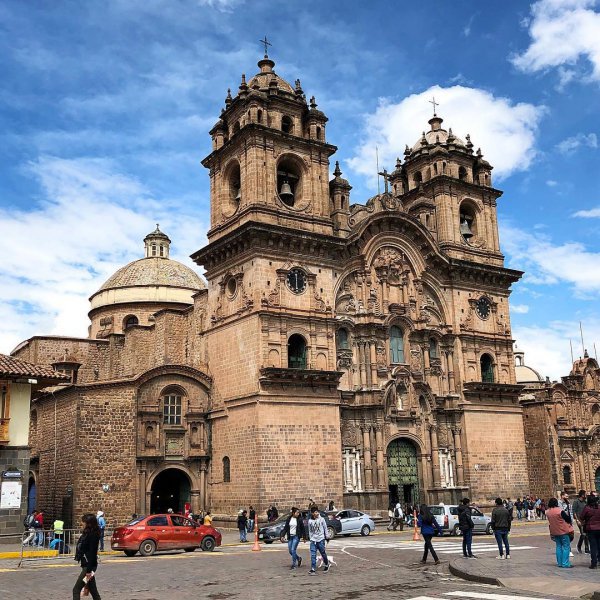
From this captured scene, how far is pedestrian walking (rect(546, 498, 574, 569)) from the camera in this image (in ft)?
53.2

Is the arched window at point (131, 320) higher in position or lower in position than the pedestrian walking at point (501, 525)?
higher

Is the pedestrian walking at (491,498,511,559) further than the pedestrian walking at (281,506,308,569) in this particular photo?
No

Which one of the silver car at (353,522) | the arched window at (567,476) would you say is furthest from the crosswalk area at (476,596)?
the arched window at (567,476)

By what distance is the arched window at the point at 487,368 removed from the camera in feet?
143

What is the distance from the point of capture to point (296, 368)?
34.5m

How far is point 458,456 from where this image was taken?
40.5 m

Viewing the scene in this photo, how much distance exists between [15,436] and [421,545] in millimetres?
15121

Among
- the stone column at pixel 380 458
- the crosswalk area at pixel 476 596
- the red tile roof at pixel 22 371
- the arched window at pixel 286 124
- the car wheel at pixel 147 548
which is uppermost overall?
the arched window at pixel 286 124

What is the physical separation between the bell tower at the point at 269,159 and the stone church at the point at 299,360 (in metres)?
0.10

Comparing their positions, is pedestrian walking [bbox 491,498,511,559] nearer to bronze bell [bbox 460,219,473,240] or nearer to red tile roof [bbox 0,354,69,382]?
red tile roof [bbox 0,354,69,382]

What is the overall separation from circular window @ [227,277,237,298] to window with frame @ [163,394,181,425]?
5728 mm

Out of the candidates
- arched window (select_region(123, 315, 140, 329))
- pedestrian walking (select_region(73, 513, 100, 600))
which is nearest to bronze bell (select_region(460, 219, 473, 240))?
arched window (select_region(123, 315, 140, 329))

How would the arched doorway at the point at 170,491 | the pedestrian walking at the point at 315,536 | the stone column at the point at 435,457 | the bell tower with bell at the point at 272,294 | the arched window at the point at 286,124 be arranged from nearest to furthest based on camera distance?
the pedestrian walking at the point at 315,536 → the bell tower with bell at the point at 272,294 → the arched doorway at the point at 170,491 → the stone column at the point at 435,457 → the arched window at the point at 286,124

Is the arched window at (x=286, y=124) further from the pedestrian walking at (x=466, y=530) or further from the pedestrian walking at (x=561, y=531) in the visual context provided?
the pedestrian walking at (x=561, y=531)
